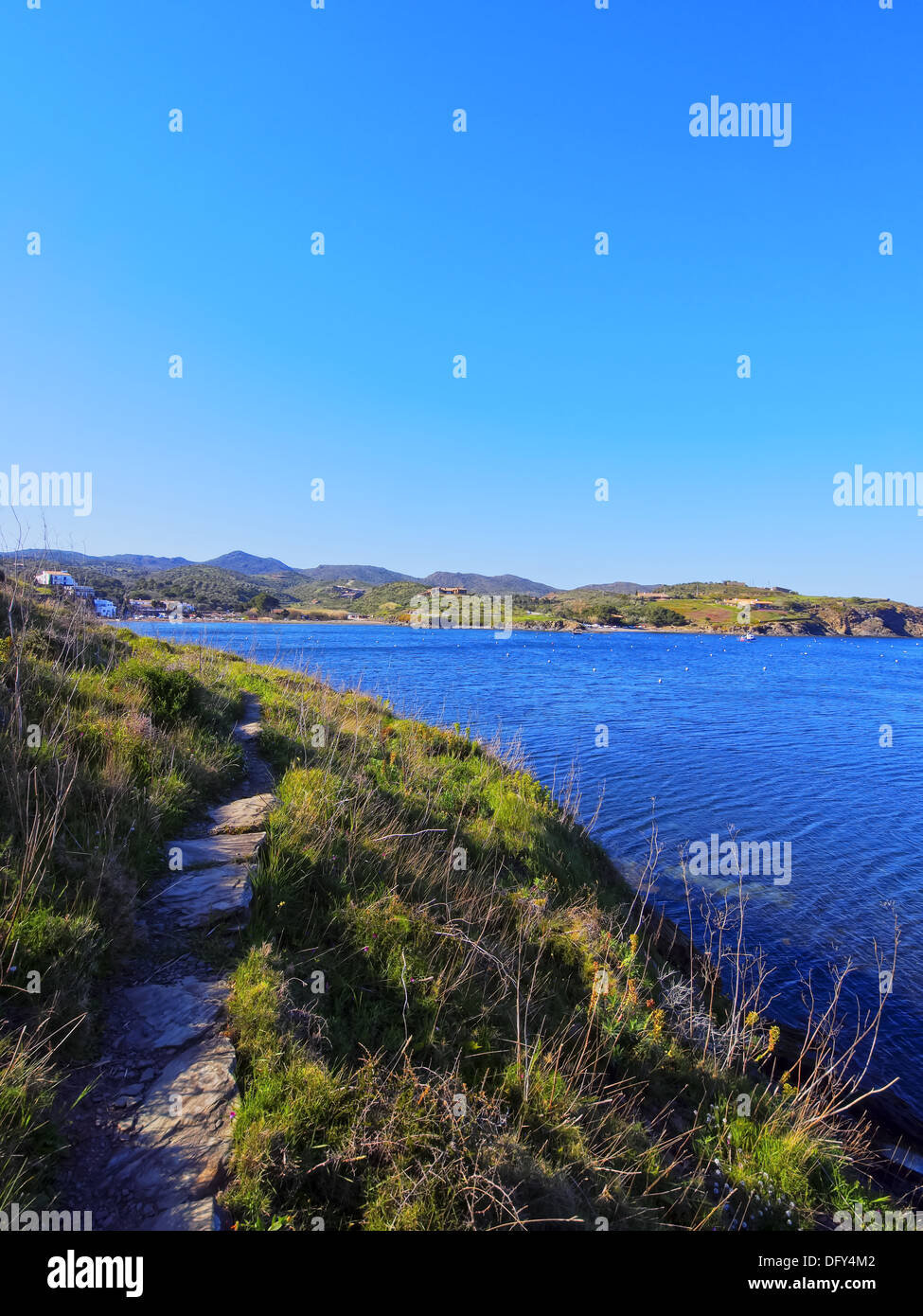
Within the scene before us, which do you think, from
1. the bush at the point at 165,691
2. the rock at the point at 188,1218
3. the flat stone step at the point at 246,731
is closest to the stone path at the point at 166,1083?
the rock at the point at 188,1218

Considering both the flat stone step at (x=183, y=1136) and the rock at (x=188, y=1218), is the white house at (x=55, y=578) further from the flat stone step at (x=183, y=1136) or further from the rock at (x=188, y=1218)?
the rock at (x=188, y=1218)

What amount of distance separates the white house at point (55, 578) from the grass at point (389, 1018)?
744 millimetres

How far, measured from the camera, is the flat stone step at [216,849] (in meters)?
5.88

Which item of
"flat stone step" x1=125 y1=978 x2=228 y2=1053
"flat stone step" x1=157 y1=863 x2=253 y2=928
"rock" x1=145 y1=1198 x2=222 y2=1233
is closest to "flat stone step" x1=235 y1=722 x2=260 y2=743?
"flat stone step" x1=157 y1=863 x2=253 y2=928

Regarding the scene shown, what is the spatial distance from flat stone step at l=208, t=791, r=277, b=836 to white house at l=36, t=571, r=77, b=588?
520 cm

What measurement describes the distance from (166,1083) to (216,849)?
271 cm

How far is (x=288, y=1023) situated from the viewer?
412 centimetres

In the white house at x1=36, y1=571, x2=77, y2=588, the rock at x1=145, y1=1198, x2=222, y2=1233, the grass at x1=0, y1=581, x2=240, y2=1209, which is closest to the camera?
the rock at x1=145, y1=1198, x2=222, y2=1233

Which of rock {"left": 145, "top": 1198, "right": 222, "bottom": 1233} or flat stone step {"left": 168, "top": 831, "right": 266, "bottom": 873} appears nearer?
rock {"left": 145, "top": 1198, "right": 222, "bottom": 1233}

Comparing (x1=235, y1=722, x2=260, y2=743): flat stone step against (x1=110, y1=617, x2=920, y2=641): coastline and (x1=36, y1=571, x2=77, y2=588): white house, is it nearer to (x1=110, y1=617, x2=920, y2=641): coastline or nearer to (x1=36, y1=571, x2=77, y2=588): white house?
(x1=36, y1=571, x2=77, y2=588): white house

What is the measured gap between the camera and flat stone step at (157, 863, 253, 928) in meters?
5.02
